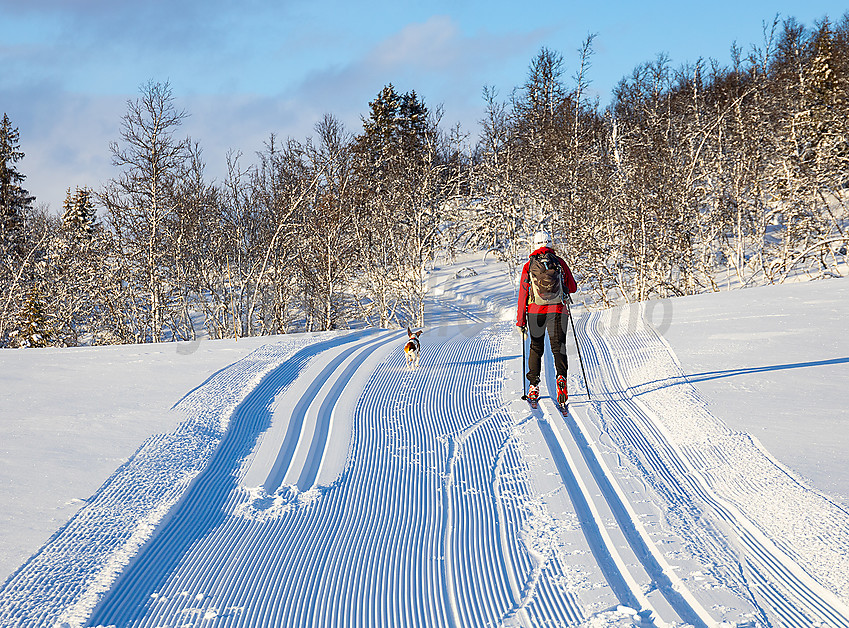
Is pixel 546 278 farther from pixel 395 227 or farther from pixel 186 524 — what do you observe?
pixel 395 227

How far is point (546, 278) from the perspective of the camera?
6.04m

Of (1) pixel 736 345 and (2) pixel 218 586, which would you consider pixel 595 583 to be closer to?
(2) pixel 218 586

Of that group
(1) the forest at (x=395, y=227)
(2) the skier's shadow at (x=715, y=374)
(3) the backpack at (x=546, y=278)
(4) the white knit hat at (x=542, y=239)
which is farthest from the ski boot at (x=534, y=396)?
(1) the forest at (x=395, y=227)

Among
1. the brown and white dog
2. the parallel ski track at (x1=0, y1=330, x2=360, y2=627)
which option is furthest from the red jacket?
the parallel ski track at (x1=0, y1=330, x2=360, y2=627)

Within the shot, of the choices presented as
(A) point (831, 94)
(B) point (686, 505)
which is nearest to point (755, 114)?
(A) point (831, 94)

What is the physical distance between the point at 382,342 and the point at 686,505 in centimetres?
705

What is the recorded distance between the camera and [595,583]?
294cm

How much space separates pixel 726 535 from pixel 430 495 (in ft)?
6.20

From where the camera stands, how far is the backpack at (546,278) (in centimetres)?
604

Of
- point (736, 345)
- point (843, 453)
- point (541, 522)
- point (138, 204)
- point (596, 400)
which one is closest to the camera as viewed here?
point (541, 522)

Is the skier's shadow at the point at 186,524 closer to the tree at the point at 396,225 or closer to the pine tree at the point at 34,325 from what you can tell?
the tree at the point at 396,225

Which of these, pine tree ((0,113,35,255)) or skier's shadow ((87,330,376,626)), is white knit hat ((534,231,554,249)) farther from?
pine tree ((0,113,35,255))

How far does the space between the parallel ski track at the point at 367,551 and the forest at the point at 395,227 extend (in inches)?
572

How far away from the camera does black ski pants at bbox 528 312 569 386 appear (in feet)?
20.2
